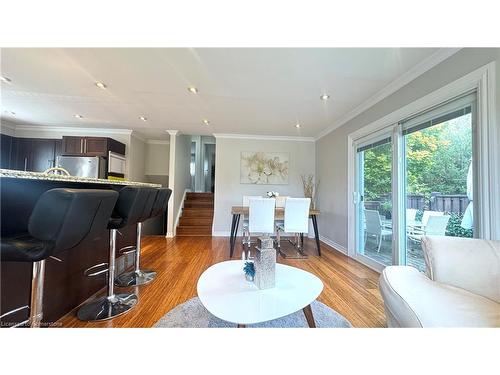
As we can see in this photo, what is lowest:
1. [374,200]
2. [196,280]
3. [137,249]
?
[196,280]

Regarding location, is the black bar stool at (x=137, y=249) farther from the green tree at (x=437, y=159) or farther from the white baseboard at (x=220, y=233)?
the green tree at (x=437, y=159)

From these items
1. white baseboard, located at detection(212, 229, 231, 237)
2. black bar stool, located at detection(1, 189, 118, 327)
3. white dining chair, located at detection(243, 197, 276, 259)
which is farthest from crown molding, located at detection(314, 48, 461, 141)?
white baseboard, located at detection(212, 229, 231, 237)

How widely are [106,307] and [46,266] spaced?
1.78 ft

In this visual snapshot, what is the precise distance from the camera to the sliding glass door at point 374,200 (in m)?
2.63

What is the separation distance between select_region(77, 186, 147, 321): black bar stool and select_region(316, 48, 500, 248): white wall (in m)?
2.85

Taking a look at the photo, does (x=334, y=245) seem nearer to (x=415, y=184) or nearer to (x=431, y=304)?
(x=415, y=184)

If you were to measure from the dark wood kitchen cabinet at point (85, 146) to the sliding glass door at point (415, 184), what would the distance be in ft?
15.6

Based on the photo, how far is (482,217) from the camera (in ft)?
4.91

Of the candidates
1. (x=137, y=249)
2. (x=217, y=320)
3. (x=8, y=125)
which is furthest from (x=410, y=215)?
(x=8, y=125)

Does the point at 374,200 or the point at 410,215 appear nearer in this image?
the point at 410,215

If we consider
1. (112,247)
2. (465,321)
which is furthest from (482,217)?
(112,247)

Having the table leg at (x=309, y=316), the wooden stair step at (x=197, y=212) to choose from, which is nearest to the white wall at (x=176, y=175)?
the wooden stair step at (x=197, y=212)

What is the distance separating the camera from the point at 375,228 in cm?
290
